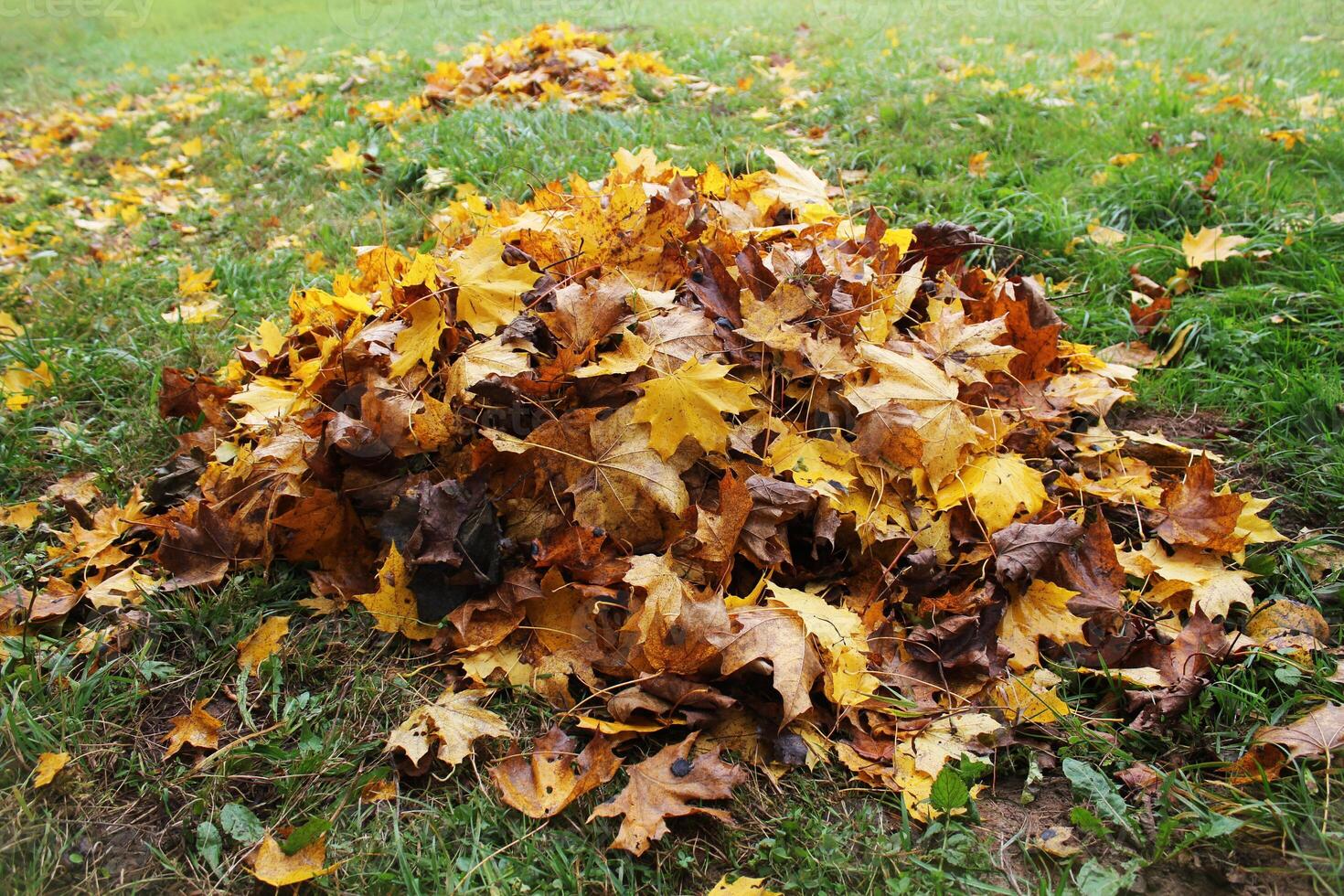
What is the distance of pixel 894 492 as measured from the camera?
2.03 metres

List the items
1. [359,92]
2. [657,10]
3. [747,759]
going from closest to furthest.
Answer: [747,759]
[359,92]
[657,10]

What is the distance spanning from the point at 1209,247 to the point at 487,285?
2.83 metres

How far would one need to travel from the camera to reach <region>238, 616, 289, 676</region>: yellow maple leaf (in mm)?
1890

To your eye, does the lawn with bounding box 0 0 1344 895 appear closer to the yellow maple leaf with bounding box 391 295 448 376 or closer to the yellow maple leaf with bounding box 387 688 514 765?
the yellow maple leaf with bounding box 387 688 514 765

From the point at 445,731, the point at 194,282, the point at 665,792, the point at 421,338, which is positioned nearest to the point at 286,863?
the point at 445,731

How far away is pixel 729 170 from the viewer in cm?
296

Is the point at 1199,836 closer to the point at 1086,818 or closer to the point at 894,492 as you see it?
the point at 1086,818

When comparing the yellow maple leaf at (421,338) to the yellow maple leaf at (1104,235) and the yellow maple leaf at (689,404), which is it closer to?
the yellow maple leaf at (689,404)

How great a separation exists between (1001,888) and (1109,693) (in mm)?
598

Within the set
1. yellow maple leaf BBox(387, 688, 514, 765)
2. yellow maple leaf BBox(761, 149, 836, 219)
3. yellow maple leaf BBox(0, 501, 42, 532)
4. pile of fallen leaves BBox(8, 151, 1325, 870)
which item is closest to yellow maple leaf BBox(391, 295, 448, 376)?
pile of fallen leaves BBox(8, 151, 1325, 870)

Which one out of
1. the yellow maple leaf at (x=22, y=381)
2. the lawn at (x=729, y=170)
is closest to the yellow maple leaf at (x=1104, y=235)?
the lawn at (x=729, y=170)

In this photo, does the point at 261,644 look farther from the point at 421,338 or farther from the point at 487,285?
the point at 487,285

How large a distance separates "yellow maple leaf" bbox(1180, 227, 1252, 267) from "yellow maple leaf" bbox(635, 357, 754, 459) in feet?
7.64

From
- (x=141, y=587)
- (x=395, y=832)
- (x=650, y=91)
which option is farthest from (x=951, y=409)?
(x=650, y=91)
